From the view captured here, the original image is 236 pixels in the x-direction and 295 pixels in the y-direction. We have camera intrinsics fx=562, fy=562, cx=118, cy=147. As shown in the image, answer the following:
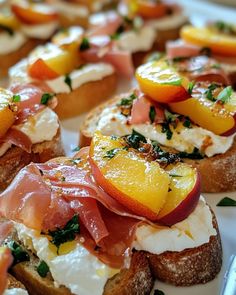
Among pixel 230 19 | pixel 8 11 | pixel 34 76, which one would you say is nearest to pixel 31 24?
pixel 8 11

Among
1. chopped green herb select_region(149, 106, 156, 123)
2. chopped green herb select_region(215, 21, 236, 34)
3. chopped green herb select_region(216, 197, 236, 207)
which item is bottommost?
chopped green herb select_region(216, 197, 236, 207)

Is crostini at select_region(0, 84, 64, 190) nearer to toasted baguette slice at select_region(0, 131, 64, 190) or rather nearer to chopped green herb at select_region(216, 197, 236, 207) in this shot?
toasted baguette slice at select_region(0, 131, 64, 190)

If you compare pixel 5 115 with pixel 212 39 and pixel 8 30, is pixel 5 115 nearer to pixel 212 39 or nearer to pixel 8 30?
pixel 8 30

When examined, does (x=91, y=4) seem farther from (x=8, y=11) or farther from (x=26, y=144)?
(x=26, y=144)

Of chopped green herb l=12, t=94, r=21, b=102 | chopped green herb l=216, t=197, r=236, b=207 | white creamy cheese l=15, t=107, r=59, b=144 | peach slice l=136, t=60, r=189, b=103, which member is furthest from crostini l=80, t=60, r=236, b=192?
chopped green herb l=12, t=94, r=21, b=102

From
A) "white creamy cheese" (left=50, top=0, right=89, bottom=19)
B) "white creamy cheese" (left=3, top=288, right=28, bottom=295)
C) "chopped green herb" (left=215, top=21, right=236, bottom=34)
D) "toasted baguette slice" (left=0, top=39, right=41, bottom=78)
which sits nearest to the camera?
"white creamy cheese" (left=3, top=288, right=28, bottom=295)

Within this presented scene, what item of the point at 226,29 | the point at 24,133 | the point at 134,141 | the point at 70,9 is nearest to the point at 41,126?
the point at 24,133

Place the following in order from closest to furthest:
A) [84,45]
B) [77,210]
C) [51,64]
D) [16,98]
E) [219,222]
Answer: [77,210], [219,222], [16,98], [51,64], [84,45]
